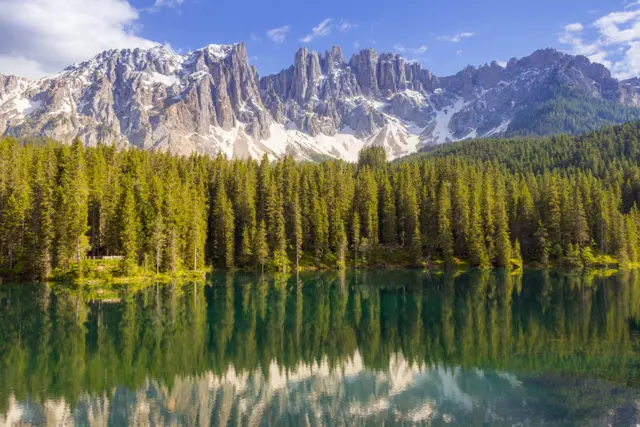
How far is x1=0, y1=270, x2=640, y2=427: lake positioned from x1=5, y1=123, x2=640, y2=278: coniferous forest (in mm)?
20917

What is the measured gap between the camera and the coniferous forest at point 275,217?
75812 millimetres

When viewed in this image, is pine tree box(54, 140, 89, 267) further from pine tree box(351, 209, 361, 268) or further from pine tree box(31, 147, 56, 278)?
pine tree box(351, 209, 361, 268)

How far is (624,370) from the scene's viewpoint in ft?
87.6

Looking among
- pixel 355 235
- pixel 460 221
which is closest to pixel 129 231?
pixel 355 235

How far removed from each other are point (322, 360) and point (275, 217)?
70.3 metres

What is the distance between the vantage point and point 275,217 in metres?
101

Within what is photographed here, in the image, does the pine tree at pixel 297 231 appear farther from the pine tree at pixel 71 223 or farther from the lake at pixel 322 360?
the lake at pixel 322 360

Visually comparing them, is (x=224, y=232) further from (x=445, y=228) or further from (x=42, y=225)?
(x=445, y=228)

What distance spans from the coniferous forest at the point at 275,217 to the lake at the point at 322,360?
2092 cm

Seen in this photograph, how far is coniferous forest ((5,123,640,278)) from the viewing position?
75812mm

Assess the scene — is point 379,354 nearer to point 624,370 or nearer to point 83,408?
point 624,370

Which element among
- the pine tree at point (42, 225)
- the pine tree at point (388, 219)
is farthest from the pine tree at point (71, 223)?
the pine tree at point (388, 219)

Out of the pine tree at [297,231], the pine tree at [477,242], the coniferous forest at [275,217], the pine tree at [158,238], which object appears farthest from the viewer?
the pine tree at [297,231]

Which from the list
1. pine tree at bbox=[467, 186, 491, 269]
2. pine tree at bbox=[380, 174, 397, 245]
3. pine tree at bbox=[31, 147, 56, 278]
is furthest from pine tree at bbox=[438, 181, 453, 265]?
pine tree at bbox=[31, 147, 56, 278]
